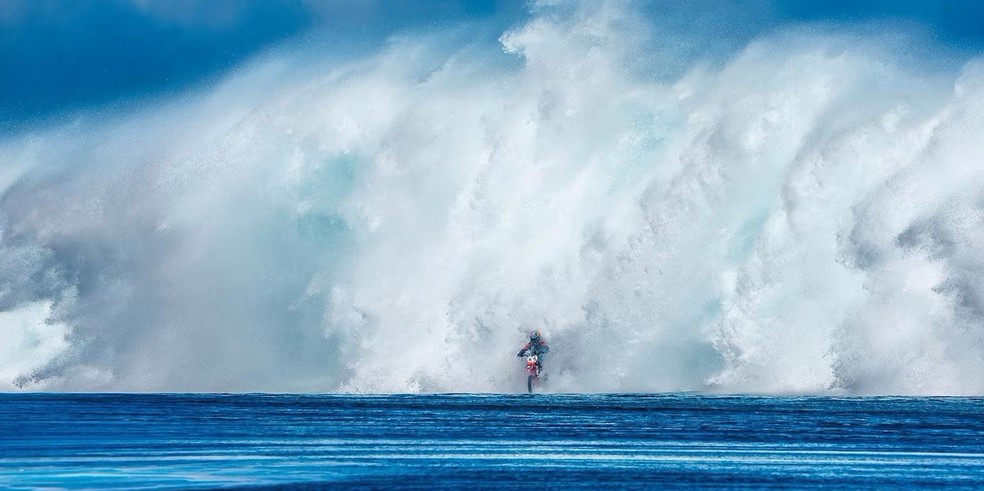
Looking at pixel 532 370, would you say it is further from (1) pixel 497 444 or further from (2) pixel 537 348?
(1) pixel 497 444

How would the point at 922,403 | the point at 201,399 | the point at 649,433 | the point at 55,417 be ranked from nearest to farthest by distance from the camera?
the point at 649,433
the point at 55,417
the point at 922,403
the point at 201,399

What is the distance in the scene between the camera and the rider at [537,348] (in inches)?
2662

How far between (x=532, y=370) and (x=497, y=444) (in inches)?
1086

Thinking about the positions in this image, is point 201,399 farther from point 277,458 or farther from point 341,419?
point 277,458

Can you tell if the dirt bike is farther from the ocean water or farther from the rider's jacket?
the ocean water

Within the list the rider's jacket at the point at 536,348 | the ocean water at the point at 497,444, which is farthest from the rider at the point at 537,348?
the ocean water at the point at 497,444

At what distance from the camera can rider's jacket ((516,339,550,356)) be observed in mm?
67875

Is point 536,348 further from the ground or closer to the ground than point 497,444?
further from the ground

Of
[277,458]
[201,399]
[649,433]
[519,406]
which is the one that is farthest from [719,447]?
[201,399]

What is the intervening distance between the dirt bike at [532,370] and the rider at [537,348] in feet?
0.36

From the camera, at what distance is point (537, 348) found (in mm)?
68188

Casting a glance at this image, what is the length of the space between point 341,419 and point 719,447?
16024 mm

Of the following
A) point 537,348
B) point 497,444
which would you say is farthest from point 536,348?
point 497,444

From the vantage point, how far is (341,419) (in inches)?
2040
